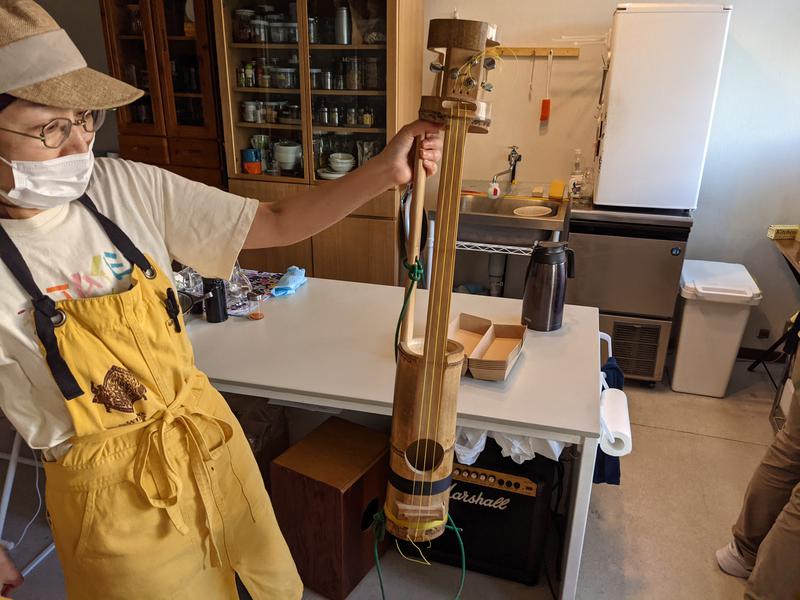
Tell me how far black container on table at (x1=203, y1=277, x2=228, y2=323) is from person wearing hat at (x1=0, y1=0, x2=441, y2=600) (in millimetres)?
662

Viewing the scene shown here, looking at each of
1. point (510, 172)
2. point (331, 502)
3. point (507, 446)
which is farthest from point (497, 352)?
point (510, 172)

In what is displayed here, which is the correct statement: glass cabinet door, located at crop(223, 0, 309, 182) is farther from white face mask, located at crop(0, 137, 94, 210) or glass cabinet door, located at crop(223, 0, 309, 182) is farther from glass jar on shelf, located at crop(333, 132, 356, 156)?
white face mask, located at crop(0, 137, 94, 210)

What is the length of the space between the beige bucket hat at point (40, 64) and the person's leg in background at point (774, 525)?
1.78 meters

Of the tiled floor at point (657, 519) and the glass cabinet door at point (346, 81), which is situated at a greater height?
the glass cabinet door at point (346, 81)

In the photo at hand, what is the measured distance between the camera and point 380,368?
1.62 m

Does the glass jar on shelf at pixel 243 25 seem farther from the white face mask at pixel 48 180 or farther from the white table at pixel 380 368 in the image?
the white face mask at pixel 48 180

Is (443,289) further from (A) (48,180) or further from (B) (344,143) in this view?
(B) (344,143)

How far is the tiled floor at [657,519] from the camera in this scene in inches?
71.4

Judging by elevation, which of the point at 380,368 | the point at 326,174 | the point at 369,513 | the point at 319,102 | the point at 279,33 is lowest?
the point at 369,513

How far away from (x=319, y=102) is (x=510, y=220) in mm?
1278

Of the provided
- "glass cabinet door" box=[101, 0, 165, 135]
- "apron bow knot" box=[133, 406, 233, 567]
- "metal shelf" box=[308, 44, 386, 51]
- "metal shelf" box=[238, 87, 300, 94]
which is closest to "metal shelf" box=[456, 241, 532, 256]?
"metal shelf" box=[308, 44, 386, 51]

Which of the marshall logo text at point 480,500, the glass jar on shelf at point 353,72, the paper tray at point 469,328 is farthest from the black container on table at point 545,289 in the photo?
the glass jar on shelf at point 353,72

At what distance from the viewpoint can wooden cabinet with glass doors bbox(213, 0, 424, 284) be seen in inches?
124

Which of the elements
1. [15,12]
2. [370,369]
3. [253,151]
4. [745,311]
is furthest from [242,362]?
[745,311]
